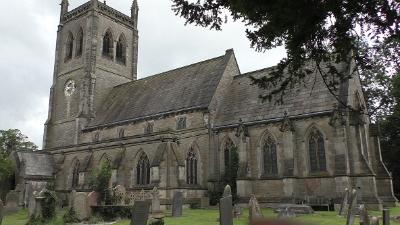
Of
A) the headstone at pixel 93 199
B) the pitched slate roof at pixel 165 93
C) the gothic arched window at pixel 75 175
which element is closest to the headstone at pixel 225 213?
the headstone at pixel 93 199

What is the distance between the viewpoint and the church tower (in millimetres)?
40938

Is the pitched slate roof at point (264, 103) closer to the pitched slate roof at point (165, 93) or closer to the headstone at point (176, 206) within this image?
the pitched slate roof at point (165, 93)

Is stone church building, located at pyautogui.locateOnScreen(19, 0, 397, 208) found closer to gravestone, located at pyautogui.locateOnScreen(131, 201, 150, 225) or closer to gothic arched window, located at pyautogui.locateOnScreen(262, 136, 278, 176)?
gothic arched window, located at pyautogui.locateOnScreen(262, 136, 278, 176)

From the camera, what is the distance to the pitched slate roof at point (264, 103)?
26156 millimetres

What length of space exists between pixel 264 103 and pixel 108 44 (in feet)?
75.7

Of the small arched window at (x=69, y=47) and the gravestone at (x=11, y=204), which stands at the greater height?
the small arched window at (x=69, y=47)

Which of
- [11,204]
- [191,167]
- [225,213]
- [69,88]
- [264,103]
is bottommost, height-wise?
[11,204]

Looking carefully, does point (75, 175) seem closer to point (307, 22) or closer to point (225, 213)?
point (225, 213)

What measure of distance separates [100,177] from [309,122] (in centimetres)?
1403

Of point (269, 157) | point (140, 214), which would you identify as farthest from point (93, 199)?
point (269, 157)

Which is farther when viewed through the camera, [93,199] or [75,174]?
[75,174]

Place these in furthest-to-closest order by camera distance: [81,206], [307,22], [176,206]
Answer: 1. [176,206]
2. [81,206]
3. [307,22]

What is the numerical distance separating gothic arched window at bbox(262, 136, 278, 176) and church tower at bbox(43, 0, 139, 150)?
20.2m

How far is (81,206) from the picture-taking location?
18578 mm
